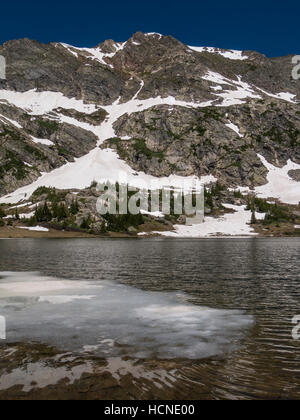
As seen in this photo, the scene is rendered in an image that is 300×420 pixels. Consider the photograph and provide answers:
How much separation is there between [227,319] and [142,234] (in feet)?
455

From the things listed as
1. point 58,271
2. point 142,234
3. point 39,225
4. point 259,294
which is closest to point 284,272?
point 259,294

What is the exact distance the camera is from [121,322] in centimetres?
1606

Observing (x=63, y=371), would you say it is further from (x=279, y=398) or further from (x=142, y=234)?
(x=142, y=234)

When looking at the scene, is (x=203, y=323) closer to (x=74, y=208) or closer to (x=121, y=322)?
(x=121, y=322)

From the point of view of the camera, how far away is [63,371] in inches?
395

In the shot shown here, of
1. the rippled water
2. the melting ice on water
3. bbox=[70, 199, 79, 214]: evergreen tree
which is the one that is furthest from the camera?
bbox=[70, 199, 79, 214]: evergreen tree

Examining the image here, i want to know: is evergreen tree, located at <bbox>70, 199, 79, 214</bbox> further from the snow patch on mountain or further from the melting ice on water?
the melting ice on water

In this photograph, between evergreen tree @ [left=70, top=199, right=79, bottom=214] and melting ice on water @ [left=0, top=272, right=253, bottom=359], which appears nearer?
melting ice on water @ [left=0, top=272, right=253, bottom=359]

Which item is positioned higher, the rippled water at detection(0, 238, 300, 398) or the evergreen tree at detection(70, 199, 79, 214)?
the evergreen tree at detection(70, 199, 79, 214)

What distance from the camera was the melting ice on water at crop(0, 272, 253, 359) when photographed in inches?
486

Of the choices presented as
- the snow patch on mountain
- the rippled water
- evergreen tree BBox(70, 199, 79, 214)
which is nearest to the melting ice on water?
the rippled water

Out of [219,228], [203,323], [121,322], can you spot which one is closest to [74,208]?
[219,228]

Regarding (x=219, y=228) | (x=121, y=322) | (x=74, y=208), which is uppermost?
(x=74, y=208)
